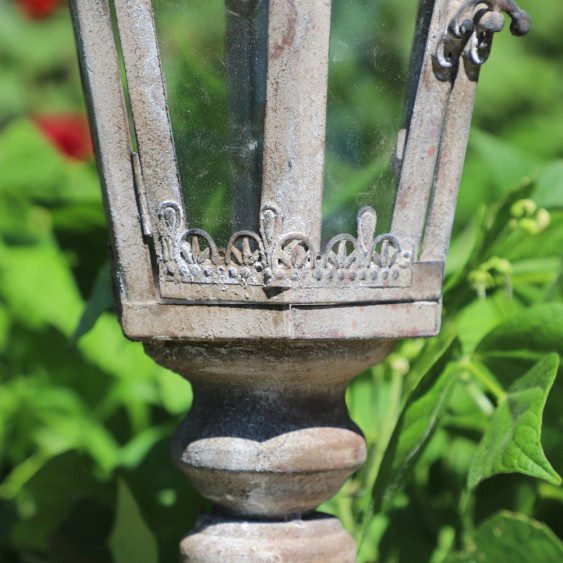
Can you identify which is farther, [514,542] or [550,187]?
[550,187]

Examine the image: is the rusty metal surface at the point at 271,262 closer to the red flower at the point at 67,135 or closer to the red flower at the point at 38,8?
the red flower at the point at 67,135

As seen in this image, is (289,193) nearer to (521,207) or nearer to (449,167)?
(449,167)

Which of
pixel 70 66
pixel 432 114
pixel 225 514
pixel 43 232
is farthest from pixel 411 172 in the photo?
pixel 70 66

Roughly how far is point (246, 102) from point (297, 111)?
37 mm

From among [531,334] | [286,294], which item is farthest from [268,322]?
[531,334]

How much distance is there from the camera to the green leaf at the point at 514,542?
613 millimetres

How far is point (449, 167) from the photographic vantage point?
553 millimetres

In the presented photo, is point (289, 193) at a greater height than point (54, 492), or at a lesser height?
greater

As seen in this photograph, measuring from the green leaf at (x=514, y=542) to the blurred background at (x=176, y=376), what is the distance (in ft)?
0.23

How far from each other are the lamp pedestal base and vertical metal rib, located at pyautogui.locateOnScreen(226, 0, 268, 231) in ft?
0.67

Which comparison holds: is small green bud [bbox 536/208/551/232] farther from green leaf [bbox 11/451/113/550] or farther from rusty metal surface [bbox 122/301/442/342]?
green leaf [bbox 11/451/113/550]

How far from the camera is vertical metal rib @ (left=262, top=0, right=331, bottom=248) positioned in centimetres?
48

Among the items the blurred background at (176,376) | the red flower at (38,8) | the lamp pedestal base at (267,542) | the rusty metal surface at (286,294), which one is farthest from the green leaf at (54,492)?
the red flower at (38,8)

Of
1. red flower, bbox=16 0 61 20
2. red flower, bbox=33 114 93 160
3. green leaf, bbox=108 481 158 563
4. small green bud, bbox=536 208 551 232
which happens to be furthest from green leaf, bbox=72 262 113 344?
red flower, bbox=16 0 61 20
